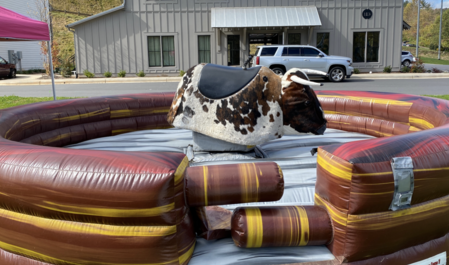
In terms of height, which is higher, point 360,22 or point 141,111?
point 360,22

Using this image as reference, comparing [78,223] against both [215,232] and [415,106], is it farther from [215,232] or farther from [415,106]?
[415,106]

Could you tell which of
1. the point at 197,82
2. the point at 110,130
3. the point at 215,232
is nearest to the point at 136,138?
the point at 110,130

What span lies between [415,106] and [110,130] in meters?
4.28

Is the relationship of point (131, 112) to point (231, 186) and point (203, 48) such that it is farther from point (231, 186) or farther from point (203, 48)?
point (203, 48)

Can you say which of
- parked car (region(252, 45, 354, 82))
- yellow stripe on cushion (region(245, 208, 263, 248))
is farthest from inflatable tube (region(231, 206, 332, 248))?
parked car (region(252, 45, 354, 82))

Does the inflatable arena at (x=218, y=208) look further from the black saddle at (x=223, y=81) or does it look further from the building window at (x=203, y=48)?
the building window at (x=203, y=48)

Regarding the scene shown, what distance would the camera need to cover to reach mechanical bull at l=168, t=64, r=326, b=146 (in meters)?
4.01

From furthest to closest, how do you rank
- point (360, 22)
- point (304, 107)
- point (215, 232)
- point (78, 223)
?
point (360, 22) < point (304, 107) < point (215, 232) < point (78, 223)

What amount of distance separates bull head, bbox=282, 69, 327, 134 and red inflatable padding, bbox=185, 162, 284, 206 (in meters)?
1.77

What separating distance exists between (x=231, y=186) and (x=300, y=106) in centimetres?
193

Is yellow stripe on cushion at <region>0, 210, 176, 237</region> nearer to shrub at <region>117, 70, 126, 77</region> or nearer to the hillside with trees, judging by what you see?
shrub at <region>117, 70, 126, 77</region>

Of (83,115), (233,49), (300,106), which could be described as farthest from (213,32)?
(300,106)

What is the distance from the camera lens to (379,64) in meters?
20.1

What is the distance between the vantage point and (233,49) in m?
20.1
